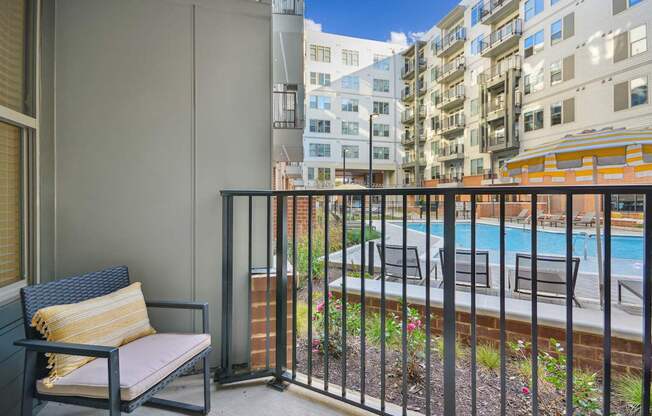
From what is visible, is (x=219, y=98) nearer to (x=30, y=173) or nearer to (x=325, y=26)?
(x=30, y=173)

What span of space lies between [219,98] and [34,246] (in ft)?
4.24

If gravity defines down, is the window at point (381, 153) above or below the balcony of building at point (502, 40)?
below

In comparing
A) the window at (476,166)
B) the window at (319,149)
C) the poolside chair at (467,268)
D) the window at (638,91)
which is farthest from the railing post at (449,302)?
the window at (319,149)

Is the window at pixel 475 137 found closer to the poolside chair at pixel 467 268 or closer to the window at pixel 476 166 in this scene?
the window at pixel 476 166

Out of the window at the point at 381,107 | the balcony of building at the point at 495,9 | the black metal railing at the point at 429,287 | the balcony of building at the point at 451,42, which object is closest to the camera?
the black metal railing at the point at 429,287

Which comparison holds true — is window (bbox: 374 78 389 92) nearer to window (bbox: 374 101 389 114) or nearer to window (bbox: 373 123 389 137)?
window (bbox: 374 101 389 114)

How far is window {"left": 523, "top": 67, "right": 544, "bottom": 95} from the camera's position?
1484cm

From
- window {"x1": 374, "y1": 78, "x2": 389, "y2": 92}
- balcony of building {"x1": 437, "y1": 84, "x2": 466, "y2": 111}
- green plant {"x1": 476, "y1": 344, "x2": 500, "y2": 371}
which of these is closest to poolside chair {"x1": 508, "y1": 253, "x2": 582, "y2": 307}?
green plant {"x1": 476, "y1": 344, "x2": 500, "y2": 371}

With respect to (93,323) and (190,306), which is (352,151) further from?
(93,323)

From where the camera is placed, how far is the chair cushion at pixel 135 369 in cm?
116

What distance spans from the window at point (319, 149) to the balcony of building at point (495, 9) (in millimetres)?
12715

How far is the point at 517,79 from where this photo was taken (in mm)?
16375

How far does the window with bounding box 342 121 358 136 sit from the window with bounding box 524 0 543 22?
12.6 metres

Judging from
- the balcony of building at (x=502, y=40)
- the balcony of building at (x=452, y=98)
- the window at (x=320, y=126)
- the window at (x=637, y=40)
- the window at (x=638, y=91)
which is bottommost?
the window at (x=638, y=91)
